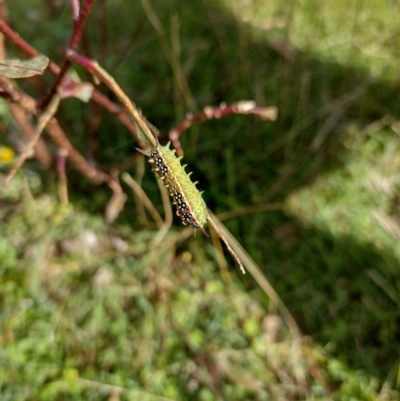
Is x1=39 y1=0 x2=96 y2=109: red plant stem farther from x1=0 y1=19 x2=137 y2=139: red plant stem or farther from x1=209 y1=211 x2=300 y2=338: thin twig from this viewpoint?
x1=209 y1=211 x2=300 y2=338: thin twig

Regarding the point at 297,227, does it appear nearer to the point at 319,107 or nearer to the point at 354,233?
the point at 354,233

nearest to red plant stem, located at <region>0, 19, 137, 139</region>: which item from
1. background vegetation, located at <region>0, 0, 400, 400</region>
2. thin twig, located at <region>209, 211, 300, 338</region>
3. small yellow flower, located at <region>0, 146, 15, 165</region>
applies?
background vegetation, located at <region>0, 0, 400, 400</region>

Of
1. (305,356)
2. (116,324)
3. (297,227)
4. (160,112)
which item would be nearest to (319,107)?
(297,227)

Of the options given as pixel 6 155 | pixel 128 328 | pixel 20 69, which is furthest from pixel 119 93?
pixel 6 155

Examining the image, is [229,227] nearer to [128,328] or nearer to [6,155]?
[128,328]

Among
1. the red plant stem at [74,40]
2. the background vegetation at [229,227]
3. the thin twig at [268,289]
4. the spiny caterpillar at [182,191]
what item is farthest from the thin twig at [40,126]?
the thin twig at [268,289]

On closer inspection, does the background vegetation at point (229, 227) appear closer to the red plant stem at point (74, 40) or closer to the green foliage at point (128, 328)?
the green foliage at point (128, 328)
